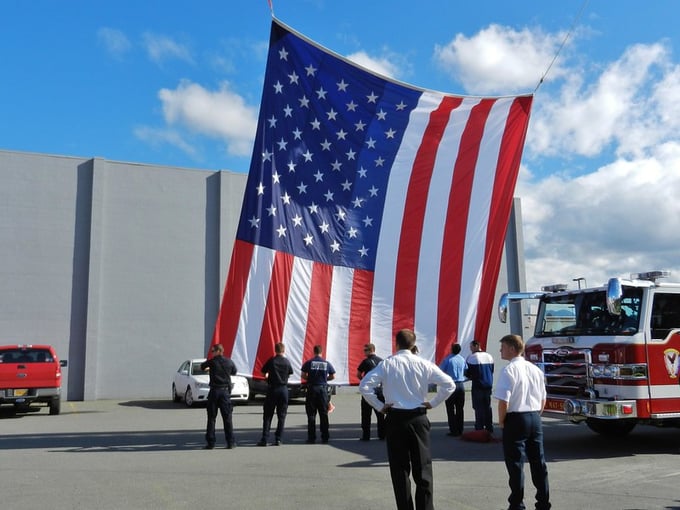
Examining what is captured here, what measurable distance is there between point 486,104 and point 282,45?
3.21m

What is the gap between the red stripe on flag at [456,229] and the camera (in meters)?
9.10

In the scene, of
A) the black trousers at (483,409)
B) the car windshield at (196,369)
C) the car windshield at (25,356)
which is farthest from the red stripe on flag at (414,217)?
the car windshield at (25,356)

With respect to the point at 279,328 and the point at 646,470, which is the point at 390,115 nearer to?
the point at 279,328

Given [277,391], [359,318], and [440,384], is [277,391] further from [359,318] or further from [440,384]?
[440,384]

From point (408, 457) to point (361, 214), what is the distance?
4474mm

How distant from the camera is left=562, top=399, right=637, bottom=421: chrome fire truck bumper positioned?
938cm

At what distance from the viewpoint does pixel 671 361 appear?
9867 millimetres

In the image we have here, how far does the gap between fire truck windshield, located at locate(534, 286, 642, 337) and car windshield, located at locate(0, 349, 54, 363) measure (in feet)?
43.8

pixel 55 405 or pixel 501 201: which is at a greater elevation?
pixel 501 201

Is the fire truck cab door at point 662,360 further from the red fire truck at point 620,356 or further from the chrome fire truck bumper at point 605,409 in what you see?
the chrome fire truck bumper at point 605,409

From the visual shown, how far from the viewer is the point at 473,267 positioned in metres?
9.28

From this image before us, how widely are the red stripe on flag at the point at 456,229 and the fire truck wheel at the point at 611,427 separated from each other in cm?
452

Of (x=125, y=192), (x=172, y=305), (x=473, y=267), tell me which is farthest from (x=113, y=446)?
(x=125, y=192)

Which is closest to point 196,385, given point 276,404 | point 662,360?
point 276,404
